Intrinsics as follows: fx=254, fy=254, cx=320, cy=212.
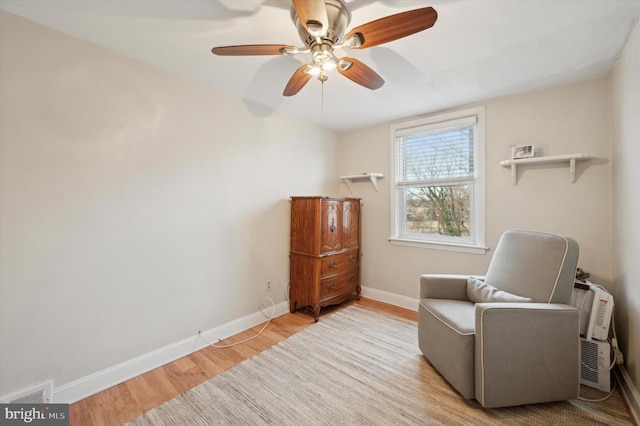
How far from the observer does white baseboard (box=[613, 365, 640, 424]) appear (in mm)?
1472

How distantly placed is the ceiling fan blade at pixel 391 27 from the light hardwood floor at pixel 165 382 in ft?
7.84

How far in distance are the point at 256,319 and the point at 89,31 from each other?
267 centimetres

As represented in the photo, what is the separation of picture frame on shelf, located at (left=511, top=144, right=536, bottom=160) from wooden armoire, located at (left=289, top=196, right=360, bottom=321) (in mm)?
1737

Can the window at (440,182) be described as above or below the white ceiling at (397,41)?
below

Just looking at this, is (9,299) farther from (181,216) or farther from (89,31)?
(89,31)

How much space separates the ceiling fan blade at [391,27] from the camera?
106 cm

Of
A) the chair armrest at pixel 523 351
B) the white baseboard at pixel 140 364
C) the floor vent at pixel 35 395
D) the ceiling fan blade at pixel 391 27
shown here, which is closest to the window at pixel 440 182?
the chair armrest at pixel 523 351

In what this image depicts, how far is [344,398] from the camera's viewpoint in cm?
→ 168

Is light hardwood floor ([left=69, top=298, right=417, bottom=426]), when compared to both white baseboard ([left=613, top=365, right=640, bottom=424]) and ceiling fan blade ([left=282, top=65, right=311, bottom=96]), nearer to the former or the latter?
ceiling fan blade ([left=282, top=65, right=311, bottom=96])

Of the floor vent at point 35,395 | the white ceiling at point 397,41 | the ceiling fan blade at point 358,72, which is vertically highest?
the white ceiling at point 397,41

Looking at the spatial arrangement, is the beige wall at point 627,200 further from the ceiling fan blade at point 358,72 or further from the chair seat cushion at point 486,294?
the ceiling fan blade at point 358,72

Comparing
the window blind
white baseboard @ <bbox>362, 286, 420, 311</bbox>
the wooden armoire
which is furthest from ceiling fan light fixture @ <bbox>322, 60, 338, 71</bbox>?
white baseboard @ <bbox>362, 286, 420, 311</bbox>

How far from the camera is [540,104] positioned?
236cm

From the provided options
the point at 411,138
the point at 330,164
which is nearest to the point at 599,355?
the point at 411,138
